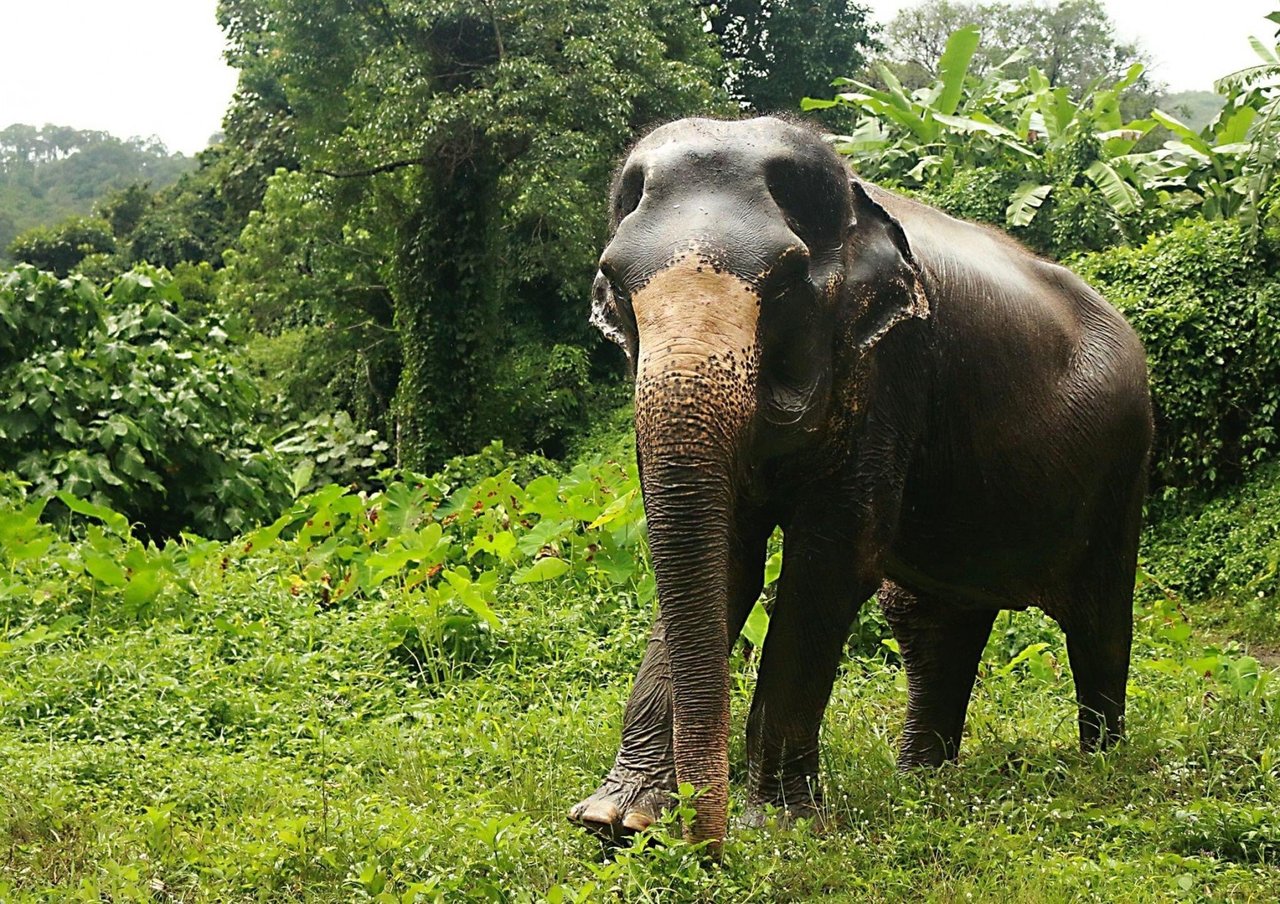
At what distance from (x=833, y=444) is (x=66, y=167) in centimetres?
7585

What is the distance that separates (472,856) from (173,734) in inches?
92.4

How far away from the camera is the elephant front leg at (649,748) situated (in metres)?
4.00

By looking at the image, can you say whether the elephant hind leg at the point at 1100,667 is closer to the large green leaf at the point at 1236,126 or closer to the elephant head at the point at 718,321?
the elephant head at the point at 718,321

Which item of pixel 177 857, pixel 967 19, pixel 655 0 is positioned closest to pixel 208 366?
pixel 177 857

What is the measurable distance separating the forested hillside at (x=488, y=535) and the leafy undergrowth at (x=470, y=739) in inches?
0.8

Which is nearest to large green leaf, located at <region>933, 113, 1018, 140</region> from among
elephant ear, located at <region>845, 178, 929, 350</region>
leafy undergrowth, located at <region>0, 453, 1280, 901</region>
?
leafy undergrowth, located at <region>0, 453, 1280, 901</region>

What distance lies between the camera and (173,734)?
578 centimetres

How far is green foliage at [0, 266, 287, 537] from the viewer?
10.1 metres

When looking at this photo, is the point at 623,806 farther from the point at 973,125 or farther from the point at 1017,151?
the point at 973,125

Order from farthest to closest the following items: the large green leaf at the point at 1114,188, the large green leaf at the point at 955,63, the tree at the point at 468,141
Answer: the tree at the point at 468,141, the large green leaf at the point at 955,63, the large green leaf at the point at 1114,188

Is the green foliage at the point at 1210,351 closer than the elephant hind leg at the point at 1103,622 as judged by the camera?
No

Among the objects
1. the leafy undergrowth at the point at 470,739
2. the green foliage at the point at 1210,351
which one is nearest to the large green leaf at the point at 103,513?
the leafy undergrowth at the point at 470,739

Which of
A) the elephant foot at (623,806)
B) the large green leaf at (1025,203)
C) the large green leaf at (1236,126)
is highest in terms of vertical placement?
the large green leaf at (1236,126)

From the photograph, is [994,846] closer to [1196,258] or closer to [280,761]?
[280,761]
